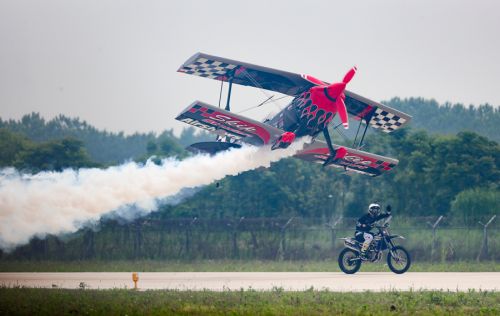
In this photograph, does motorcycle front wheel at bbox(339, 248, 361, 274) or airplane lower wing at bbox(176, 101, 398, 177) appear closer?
motorcycle front wheel at bbox(339, 248, 361, 274)

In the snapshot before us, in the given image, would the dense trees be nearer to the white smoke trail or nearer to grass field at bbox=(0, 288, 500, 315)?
the white smoke trail

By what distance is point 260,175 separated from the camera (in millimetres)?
55844

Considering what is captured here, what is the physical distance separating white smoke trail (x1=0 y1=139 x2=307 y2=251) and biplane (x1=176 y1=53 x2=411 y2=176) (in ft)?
2.14

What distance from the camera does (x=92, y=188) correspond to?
30.9 m

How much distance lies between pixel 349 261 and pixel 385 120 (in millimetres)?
8434

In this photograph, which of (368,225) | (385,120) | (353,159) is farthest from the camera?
(385,120)

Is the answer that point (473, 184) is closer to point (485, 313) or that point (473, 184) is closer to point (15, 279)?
point (15, 279)

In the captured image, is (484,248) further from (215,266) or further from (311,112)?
(215,266)

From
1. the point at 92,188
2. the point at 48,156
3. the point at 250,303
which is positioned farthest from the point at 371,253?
the point at 48,156

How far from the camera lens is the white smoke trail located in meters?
29.2

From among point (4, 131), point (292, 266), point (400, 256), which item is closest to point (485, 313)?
point (400, 256)

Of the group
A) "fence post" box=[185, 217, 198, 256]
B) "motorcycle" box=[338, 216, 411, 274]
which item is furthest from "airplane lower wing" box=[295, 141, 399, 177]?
"fence post" box=[185, 217, 198, 256]

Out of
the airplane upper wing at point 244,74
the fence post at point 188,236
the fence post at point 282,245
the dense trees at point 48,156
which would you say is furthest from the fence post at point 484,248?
the dense trees at point 48,156

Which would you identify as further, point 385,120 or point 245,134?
point 385,120
